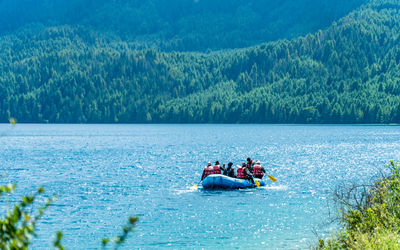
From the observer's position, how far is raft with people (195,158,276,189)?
54.8 meters

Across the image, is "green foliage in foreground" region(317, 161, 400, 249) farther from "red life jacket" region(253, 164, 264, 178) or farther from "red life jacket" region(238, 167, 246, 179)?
"red life jacket" region(253, 164, 264, 178)

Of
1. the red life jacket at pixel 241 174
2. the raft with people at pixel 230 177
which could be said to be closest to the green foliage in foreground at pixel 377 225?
the raft with people at pixel 230 177

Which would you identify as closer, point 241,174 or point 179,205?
point 179,205

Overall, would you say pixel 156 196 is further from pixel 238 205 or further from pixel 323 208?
pixel 323 208

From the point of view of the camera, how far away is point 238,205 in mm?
46438

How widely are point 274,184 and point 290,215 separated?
2156cm

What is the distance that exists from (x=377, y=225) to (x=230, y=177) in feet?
108

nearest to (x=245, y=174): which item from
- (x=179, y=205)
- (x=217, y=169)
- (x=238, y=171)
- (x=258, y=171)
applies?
(x=238, y=171)

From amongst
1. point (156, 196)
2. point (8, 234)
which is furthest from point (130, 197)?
point (8, 234)

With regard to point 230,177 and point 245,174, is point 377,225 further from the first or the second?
point 245,174

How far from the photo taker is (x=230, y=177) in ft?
182

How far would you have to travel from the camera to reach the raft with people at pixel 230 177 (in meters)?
54.8

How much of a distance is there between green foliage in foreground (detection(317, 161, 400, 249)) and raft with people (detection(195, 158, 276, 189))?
27.9 metres

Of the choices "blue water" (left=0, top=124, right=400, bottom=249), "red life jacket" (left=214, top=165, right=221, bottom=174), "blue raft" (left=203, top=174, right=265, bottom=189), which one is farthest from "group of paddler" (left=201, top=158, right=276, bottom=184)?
"blue water" (left=0, top=124, right=400, bottom=249)
